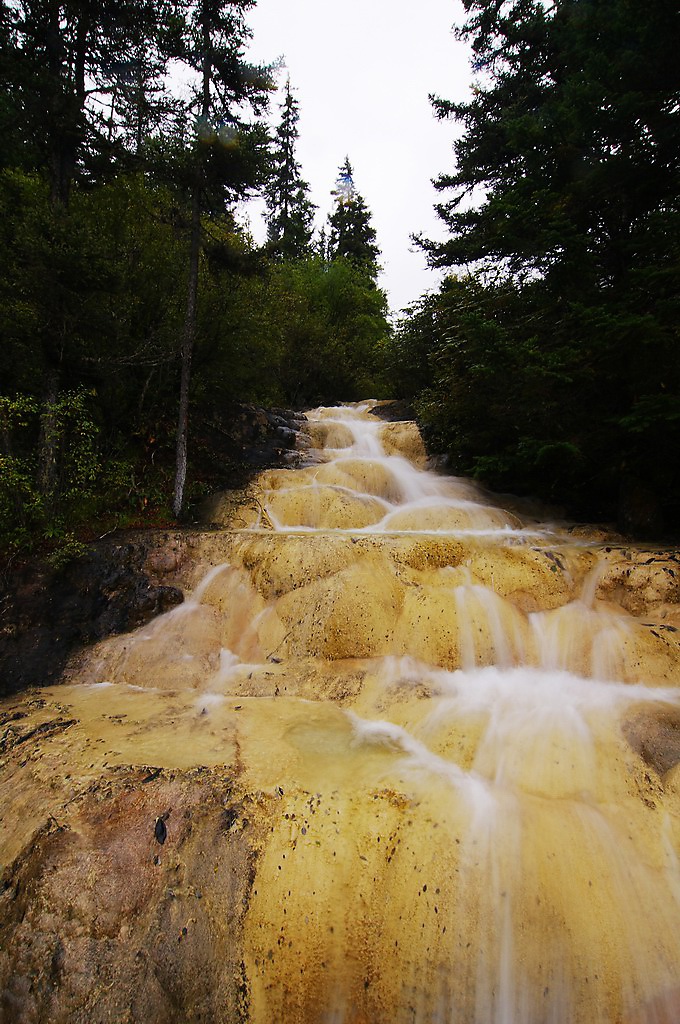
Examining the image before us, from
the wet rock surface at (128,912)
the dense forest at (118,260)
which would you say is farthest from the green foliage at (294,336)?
the wet rock surface at (128,912)

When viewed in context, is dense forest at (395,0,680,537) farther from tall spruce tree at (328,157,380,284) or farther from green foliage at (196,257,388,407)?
tall spruce tree at (328,157,380,284)

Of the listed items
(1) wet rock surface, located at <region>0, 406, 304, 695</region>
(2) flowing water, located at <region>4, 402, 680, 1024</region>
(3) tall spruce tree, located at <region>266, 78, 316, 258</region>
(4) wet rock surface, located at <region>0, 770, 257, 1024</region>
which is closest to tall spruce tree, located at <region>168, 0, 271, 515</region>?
(1) wet rock surface, located at <region>0, 406, 304, 695</region>

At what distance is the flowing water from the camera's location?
2277 mm

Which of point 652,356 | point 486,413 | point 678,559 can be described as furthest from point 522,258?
point 678,559

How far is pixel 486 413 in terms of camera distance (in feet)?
27.6

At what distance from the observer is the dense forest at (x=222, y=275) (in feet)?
20.0

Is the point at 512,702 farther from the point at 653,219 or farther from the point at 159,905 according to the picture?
the point at 653,219

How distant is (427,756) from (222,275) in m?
10.4

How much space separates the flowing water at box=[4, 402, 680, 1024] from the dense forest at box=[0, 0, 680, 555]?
2.35 meters

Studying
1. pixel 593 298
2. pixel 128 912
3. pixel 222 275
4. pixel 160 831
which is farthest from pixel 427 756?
pixel 222 275

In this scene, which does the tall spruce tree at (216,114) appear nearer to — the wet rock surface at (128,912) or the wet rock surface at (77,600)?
the wet rock surface at (77,600)

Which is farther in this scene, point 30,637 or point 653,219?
point 653,219

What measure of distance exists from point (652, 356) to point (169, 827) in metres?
7.32

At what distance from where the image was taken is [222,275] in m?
10.0
